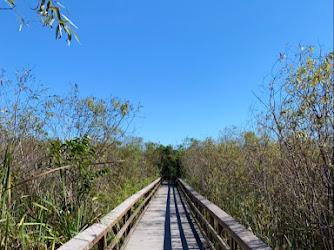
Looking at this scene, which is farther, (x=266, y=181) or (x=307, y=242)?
(x=266, y=181)

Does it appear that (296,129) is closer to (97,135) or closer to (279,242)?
(279,242)

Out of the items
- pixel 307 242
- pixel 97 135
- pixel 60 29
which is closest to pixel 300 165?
pixel 307 242

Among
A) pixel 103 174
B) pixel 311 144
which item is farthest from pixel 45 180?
pixel 311 144

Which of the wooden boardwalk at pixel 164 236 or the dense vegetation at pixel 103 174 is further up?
the dense vegetation at pixel 103 174

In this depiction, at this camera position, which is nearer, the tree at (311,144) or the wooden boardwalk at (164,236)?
the tree at (311,144)

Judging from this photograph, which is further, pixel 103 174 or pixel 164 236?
pixel 164 236

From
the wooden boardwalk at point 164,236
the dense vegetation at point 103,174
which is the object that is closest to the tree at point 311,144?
the dense vegetation at point 103,174

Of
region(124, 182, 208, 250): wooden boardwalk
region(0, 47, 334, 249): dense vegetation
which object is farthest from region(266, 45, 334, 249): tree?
region(124, 182, 208, 250): wooden boardwalk

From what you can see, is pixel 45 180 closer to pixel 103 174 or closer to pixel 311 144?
pixel 103 174

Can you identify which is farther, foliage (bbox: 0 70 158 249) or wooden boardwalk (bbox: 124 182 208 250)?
wooden boardwalk (bbox: 124 182 208 250)

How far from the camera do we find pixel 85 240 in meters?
2.22

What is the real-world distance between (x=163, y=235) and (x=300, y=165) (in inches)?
122

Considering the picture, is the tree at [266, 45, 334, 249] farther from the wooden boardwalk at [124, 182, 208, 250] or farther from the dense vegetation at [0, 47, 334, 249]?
the wooden boardwalk at [124, 182, 208, 250]

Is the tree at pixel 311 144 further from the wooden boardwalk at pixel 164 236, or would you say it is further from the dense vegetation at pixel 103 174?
the wooden boardwalk at pixel 164 236
